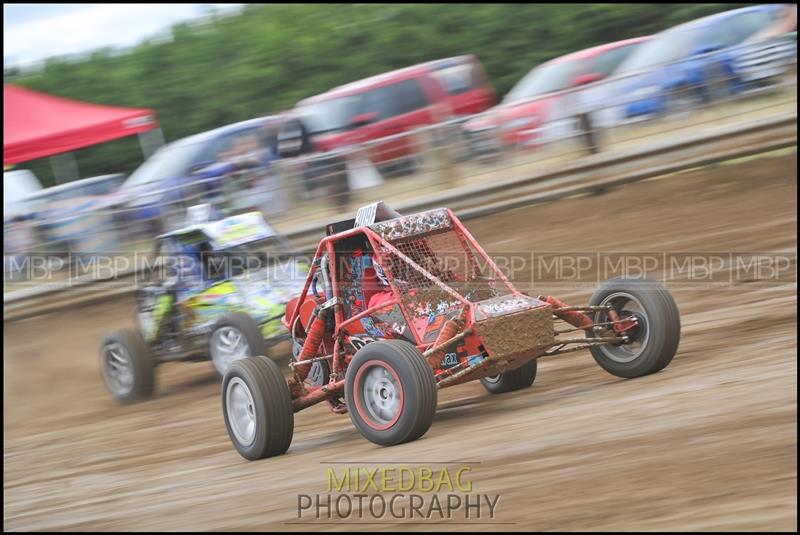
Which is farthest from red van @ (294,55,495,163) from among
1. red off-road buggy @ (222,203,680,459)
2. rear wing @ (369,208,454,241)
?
rear wing @ (369,208,454,241)

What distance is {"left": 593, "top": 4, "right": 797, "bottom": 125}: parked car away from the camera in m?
11.6

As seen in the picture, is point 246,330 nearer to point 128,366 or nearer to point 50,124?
point 128,366

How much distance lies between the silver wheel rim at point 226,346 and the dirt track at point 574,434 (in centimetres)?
31

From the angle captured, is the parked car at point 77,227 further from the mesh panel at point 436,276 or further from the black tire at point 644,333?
the black tire at point 644,333

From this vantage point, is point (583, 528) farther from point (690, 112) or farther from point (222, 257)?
point (690, 112)

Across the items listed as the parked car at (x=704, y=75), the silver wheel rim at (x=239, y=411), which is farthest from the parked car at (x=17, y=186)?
the silver wheel rim at (x=239, y=411)

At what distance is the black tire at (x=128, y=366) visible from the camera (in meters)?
9.80

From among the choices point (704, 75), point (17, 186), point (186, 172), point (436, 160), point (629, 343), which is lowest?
point (629, 343)

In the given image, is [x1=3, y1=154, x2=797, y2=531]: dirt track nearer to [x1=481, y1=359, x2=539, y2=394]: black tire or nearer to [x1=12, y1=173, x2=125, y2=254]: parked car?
[x1=481, y1=359, x2=539, y2=394]: black tire

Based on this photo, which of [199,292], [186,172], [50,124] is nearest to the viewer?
[199,292]

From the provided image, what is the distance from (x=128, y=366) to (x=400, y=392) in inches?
194

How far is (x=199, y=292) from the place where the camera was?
977cm

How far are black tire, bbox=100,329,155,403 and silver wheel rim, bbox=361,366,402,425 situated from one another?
4.38 metres

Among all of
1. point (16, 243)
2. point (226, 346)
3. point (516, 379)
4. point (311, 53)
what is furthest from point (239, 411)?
point (311, 53)
